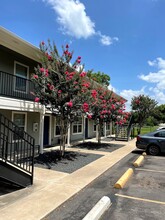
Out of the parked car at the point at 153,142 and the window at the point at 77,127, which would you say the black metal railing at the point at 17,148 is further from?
the window at the point at 77,127


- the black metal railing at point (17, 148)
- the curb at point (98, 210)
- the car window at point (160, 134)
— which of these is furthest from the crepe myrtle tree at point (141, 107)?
the curb at point (98, 210)

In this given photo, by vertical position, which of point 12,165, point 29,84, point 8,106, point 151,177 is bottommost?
point 151,177

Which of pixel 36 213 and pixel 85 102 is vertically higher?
pixel 85 102

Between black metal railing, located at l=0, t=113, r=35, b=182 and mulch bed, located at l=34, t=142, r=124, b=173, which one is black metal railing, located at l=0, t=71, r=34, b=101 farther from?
mulch bed, located at l=34, t=142, r=124, b=173

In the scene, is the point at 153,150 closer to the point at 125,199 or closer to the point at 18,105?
the point at 125,199

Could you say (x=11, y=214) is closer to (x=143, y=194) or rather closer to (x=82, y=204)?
(x=82, y=204)

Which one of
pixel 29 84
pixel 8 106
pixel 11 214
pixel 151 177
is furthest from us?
pixel 29 84

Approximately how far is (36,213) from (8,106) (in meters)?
6.06

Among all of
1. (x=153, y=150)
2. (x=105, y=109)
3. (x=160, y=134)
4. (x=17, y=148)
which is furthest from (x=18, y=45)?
(x=153, y=150)

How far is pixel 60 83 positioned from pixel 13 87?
2964mm

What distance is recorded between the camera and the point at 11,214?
175 inches

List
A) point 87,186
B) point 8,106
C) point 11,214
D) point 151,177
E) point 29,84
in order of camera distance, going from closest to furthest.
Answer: point 11,214
point 87,186
point 151,177
point 8,106
point 29,84

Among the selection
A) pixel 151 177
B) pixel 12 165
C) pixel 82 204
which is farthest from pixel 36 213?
pixel 151 177

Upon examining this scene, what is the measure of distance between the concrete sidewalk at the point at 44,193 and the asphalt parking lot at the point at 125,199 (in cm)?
25
